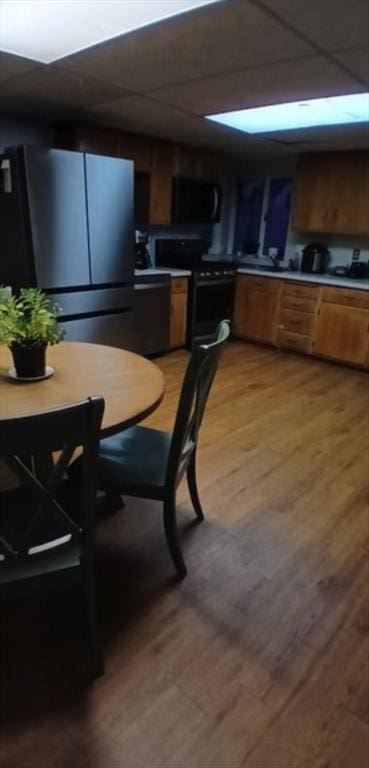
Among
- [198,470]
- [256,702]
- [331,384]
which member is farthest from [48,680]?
[331,384]

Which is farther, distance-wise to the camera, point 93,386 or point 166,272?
point 166,272

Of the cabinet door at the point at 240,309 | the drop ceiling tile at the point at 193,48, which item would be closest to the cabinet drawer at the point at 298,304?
the cabinet door at the point at 240,309

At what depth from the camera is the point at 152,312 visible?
424cm

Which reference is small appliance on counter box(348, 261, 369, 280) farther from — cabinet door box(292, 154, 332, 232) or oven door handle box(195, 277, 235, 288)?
oven door handle box(195, 277, 235, 288)

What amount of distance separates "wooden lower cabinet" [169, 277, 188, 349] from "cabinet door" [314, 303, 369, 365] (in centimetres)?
140

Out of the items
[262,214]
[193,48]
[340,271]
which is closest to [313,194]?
[340,271]

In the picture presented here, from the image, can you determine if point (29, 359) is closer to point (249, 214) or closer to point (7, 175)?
point (7, 175)

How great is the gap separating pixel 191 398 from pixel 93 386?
1.21 feet

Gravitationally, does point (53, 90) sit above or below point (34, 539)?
above

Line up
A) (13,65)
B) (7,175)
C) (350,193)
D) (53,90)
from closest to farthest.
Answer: (13,65) < (53,90) < (7,175) < (350,193)

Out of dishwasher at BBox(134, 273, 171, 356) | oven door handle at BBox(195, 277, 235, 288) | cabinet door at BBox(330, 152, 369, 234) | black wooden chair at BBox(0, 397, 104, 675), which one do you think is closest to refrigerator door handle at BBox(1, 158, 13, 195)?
dishwasher at BBox(134, 273, 171, 356)

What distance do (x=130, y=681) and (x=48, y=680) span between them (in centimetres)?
25

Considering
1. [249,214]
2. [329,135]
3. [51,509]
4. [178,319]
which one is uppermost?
[329,135]

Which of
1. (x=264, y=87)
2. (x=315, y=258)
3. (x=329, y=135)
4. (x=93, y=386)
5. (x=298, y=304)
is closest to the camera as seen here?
(x=93, y=386)
